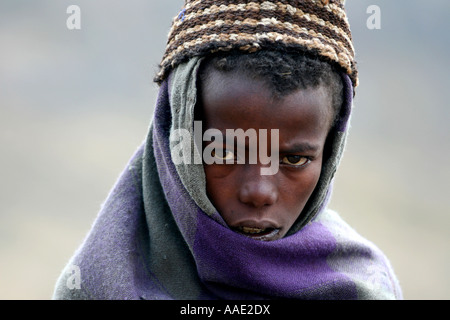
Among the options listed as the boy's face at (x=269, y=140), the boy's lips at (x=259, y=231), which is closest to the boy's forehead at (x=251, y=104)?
the boy's face at (x=269, y=140)

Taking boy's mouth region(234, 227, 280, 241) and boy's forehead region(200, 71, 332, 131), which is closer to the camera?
boy's forehead region(200, 71, 332, 131)

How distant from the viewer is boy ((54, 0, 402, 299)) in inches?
62.4

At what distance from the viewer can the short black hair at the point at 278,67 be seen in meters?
1.57

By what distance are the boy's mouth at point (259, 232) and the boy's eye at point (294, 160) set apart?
19 centimetres

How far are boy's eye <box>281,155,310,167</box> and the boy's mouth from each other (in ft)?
0.64

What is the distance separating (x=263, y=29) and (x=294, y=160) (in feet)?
1.19

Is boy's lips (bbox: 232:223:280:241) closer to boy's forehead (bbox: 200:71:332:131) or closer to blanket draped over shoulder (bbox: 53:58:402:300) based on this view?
blanket draped over shoulder (bbox: 53:58:402:300)

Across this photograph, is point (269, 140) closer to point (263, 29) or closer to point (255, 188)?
point (255, 188)

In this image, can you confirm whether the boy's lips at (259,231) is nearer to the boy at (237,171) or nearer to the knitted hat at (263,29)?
the boy at (237,171)

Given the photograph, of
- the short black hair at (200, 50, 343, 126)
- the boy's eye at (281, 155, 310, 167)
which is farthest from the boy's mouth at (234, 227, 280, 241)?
the short black hair at (200, 50, 343, 126)

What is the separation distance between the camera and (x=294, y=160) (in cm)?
165
